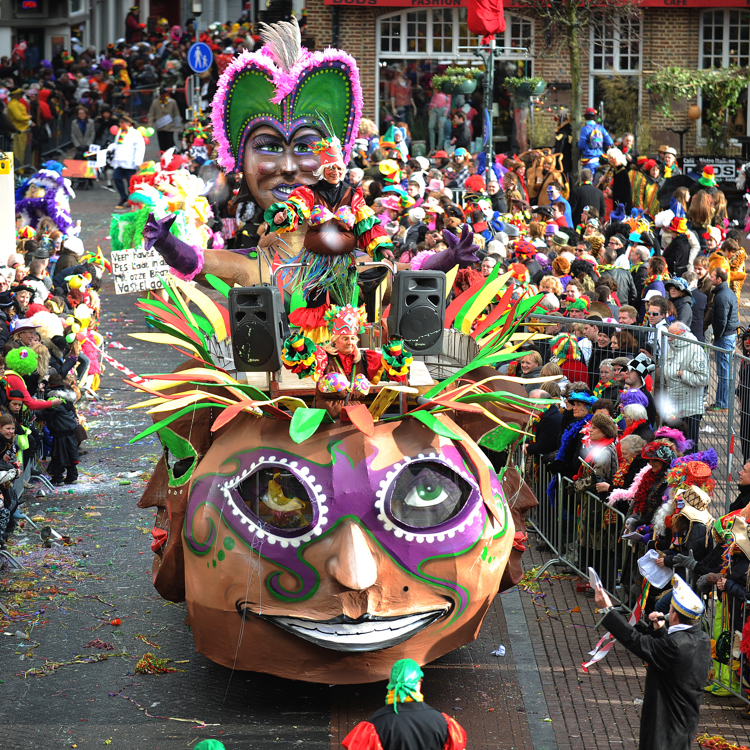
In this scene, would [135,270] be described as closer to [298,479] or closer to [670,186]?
[298,479]

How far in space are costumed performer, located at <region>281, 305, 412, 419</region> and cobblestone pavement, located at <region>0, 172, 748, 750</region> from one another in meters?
2.07

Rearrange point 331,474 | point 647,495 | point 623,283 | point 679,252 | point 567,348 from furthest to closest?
point 679,252, point 623,283, point 567,348, point 647,495, point 331,474

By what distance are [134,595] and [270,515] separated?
3.10 metres

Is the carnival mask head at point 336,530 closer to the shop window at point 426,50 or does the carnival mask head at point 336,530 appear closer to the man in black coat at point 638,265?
the man in black coat at point 638,265

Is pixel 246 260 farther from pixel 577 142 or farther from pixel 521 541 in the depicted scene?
pixel 577 142

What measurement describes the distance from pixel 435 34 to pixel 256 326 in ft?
81.1

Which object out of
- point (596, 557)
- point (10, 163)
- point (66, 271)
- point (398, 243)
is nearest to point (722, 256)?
point (398, 243)

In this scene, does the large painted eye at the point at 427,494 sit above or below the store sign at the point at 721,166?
below

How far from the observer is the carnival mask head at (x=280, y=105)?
11172 mm

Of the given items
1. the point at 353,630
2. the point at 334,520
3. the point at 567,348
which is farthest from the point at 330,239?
the point at 567,348

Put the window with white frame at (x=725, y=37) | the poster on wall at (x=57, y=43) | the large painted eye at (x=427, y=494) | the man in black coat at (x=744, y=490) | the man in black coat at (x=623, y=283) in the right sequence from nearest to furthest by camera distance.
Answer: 1. the large painted eye at (x=427, y=494)
2. the man in black coat at (x=744, y=490)
3. the man in black coat at (x=623, y=283)
4. the window with white frame at (x=725, y=37)
5. the poster on wall at (x=57, y=43)

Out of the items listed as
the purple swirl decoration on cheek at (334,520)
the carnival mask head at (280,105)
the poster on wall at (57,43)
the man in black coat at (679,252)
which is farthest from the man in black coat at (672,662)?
the poster on wall at (57,43)

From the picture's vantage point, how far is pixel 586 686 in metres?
8.94

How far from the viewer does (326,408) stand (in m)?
8.12
